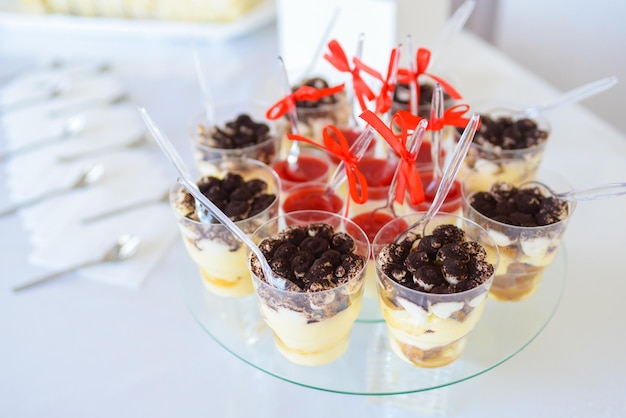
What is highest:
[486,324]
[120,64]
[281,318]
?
[281,318]

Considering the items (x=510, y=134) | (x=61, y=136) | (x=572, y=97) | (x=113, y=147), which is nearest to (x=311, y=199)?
(x=510, y=134)

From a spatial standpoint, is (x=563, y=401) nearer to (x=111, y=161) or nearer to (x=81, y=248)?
(x=81, y=248)

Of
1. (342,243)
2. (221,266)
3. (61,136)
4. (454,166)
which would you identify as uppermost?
(454,166)

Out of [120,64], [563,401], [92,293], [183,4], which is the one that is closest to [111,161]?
[92,293]

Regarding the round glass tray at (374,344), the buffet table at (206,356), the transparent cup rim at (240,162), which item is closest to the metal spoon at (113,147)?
the buffet table at (206,356)

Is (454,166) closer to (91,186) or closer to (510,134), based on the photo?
(510,134)
